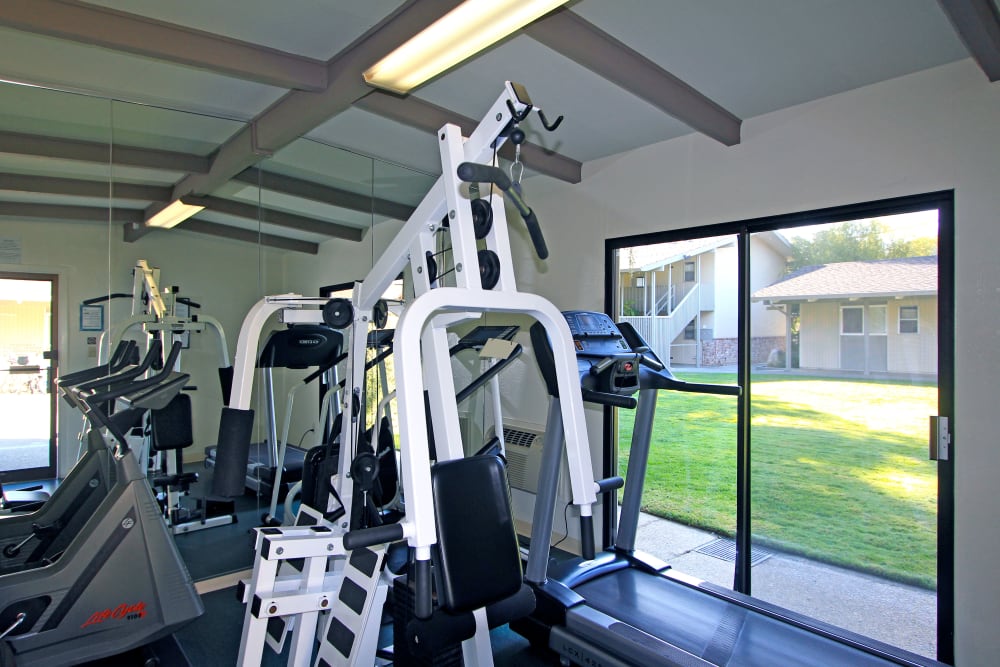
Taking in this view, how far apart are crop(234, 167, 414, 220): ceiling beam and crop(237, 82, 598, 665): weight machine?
2.03 m

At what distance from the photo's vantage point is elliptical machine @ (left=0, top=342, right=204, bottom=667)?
236 cm

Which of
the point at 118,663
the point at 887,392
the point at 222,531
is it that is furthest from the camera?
the point at 222,531

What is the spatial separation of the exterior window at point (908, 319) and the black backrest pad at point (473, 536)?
7.41ft

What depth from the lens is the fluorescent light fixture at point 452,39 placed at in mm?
2061

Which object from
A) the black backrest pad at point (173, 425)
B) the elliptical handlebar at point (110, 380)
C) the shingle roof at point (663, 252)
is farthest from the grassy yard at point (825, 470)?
the black backrest pad at point (173, 425)

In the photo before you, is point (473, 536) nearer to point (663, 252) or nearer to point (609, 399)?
point (609, 399)

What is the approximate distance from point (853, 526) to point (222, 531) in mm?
3990

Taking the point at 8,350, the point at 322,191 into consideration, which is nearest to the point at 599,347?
the point at 322,191

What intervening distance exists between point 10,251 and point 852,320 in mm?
4551

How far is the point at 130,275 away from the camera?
3613mm

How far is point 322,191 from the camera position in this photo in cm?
425

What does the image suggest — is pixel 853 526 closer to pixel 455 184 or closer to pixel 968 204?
pixel 968 204

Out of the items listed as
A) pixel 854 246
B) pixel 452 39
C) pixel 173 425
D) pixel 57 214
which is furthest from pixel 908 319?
pixel 57 214

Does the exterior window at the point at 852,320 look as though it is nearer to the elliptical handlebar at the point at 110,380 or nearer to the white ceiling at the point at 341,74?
the white ceiling at the point at 341,74
